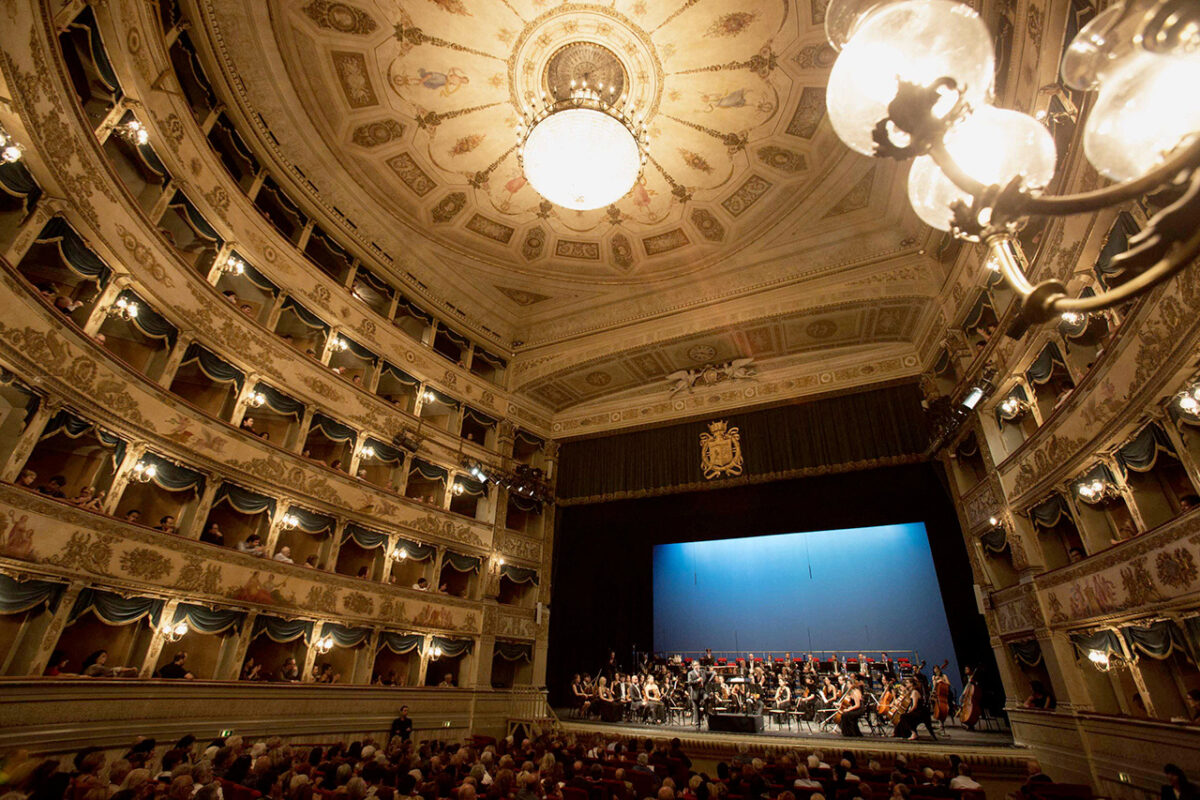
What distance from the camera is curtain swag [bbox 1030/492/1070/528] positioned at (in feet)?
27.5

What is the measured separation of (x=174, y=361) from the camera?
906cm

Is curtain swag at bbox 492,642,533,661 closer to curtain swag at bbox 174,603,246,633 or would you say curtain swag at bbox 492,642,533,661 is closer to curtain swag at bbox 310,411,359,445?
curtain swag at bbox 174,603,246,633

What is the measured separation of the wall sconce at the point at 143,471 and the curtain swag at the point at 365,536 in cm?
374

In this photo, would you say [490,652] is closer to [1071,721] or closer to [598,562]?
[598,562]

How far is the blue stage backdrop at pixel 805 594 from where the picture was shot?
14422 millimetres

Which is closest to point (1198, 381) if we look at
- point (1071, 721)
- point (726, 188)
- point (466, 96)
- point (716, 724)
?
point (1071, 721)

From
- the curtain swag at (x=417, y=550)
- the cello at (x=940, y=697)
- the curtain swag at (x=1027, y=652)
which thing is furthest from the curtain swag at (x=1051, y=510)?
the curtain swag at (x=417, y=550)

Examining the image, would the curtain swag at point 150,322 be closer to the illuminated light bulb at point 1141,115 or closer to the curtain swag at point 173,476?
the curtain swag at point 173,476

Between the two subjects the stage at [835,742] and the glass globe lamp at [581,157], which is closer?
the stage at [835,742]

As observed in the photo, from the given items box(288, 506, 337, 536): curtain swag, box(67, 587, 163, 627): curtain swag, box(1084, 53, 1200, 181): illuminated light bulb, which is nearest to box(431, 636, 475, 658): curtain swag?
box(288, 506, 337, 536): curtain swag

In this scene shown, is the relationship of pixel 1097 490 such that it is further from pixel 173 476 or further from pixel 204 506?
pixel 173 476

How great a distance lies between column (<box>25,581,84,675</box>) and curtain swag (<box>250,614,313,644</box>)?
110 inches

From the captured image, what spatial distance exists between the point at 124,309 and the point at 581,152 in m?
7.29

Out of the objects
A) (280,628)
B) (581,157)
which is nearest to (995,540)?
(581,157)
